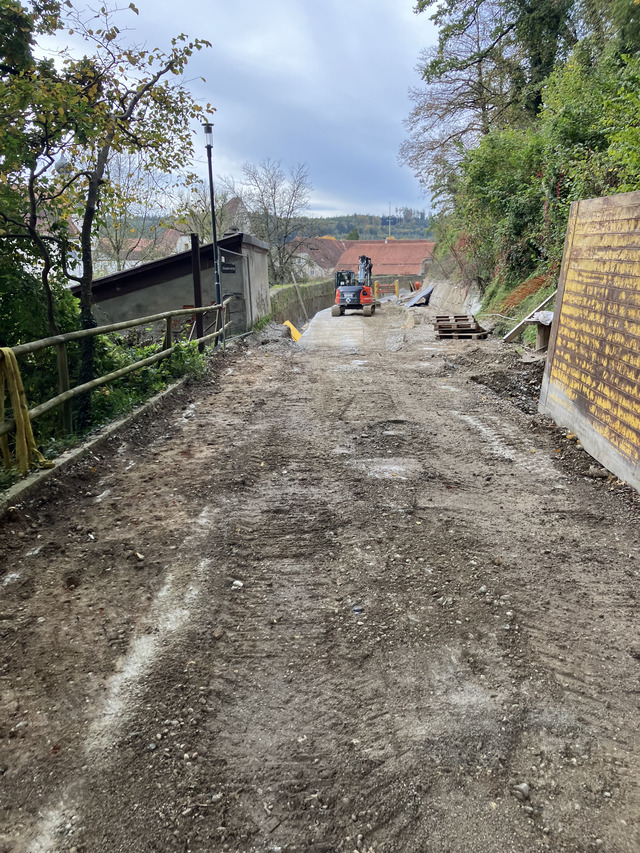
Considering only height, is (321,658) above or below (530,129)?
below

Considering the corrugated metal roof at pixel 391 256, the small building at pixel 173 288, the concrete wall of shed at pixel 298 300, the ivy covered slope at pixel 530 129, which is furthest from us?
the corrugated metal roof at pixel 391 256

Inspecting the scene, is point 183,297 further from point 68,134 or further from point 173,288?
point 68,134

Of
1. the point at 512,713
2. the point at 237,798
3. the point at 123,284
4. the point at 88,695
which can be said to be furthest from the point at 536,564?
the point at 123,284

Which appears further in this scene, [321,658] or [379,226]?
[379,226]

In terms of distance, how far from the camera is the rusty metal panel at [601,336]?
4.68 m

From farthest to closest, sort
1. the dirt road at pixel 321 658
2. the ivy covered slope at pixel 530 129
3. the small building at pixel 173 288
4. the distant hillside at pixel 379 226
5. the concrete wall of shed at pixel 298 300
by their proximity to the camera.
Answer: the distant hillside at pixel 379 226, the concrete wall of shed at pixel 298 300, the small building at pixel 173 288, the ivy covered slope at pixel 530 129, the dirt road at pixel 321 658

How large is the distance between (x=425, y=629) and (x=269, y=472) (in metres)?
2.51

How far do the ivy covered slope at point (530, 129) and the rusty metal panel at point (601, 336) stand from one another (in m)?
2.75

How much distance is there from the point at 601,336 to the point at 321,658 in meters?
4.24

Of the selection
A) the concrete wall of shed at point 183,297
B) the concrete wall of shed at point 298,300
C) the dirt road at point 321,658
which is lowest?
the concrete wall of shed at point 298,300

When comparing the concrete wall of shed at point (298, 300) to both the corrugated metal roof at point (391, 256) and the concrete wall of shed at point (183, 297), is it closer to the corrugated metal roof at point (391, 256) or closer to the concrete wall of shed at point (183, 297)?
the concrete wall of shed at point (183, 297)

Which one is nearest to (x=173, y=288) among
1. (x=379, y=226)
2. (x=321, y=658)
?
(x=321, y=658)

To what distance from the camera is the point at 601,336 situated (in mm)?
5312

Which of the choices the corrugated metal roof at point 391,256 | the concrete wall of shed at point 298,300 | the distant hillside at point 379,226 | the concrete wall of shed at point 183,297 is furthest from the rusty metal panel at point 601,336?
the distant hillside at point 379,226
